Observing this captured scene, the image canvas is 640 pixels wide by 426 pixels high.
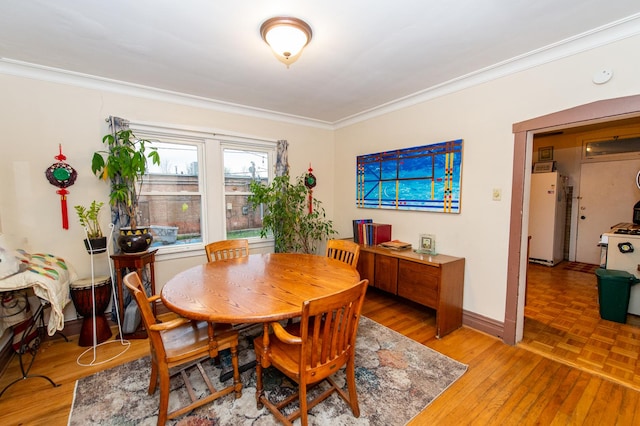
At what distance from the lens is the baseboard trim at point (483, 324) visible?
259 cm

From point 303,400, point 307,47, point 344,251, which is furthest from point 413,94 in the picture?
point 303,400

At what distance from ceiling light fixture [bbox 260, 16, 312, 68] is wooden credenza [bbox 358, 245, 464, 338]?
221 centimetres

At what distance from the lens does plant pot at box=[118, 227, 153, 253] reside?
255 centimetres

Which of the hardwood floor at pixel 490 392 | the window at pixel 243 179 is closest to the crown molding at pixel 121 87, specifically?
the window at pixel 243 179

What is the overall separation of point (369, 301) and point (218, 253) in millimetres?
1979

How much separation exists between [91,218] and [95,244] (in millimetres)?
274

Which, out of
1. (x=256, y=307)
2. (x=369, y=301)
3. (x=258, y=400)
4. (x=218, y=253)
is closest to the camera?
(x=256, y=307)

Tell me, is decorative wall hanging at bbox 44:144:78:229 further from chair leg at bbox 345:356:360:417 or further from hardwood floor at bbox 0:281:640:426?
chair leg at bbox 345:356:360:417

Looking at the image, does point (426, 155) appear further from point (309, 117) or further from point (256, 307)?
point (256, 307)

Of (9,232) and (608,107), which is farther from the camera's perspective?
(9,232)

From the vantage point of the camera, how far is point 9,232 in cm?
243

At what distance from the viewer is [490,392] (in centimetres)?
190

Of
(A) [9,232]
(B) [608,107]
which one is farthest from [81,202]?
(B) [608,107]

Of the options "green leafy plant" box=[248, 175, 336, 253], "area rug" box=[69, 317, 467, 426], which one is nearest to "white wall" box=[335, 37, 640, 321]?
"area rug" box=[69, 317, 467, 426]
